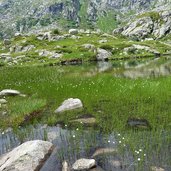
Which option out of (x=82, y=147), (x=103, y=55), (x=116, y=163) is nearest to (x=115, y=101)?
(x=82, y=147)

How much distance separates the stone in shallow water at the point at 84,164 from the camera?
51.0 ft

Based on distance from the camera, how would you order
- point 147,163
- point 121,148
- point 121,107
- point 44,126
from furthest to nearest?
point 121,107
point 44,126
point 121,148
point 147,163

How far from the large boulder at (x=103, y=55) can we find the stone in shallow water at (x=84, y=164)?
10714 cm

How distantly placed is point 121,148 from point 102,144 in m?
1.60

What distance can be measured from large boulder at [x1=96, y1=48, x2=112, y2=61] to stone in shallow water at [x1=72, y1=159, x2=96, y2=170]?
352ft

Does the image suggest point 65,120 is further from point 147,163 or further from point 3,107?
point 147,163

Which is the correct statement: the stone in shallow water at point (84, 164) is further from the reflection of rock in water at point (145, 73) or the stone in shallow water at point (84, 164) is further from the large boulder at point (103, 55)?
the large boulder at point (103, 55)

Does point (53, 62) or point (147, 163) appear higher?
point (147, 163)

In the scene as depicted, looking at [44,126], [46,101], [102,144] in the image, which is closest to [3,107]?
[46,101]

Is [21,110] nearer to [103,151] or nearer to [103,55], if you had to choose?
[103,151]

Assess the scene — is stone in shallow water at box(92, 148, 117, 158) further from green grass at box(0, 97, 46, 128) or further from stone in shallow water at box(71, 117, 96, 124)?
green grass at box(0, 97, 46, 128)

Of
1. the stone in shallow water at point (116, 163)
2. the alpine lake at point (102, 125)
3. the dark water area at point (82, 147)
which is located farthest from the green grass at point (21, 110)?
the stone in shallow water at point (116, 163)

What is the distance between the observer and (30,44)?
15338 centimetres

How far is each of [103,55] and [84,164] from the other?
110m
